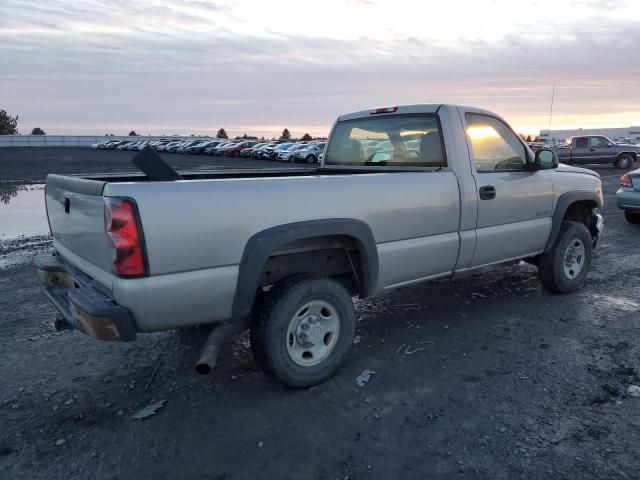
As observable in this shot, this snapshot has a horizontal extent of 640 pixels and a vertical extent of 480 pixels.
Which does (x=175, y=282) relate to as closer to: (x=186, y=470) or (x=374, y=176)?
(x=186, y=470)

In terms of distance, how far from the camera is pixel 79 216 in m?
3.40

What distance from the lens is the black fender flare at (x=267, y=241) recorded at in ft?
10.6

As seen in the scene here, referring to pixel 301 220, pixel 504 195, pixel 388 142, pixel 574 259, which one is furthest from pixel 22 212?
pixel 574 259

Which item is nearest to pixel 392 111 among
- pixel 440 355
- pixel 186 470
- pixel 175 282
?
pixel 440 355

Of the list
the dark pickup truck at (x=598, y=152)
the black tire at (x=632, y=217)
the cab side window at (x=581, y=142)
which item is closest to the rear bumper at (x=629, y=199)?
the black tire at (x=632, y=217)

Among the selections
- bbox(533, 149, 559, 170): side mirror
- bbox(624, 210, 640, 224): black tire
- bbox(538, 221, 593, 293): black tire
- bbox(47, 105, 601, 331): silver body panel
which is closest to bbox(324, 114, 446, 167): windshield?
bbox(47, 105, 601, 331): silver body panel

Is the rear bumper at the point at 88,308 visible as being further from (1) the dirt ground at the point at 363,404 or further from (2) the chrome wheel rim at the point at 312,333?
(2) the chrome wheel rim at the point at 312,333

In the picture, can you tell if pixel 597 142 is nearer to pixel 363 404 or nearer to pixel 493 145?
pixel 493 145

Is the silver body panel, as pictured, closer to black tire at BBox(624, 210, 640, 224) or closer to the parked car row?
black tire at BBox(624, 210, 640, 224)

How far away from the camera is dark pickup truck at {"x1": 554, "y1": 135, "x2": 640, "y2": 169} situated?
2478cm

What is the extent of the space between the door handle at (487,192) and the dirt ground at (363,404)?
4.08 ft

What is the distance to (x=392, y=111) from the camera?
5.10m

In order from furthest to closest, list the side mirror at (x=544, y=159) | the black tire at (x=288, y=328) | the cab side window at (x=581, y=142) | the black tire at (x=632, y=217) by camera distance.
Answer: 1. the cab side window at (x=581, y=142)
2. the black tire at (x=632, y=217)
3. the side mirror at (x=544, y=159)
4. the black tire at (x=288, y=328)

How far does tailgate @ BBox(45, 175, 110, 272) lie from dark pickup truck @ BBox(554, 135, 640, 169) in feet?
82.3
